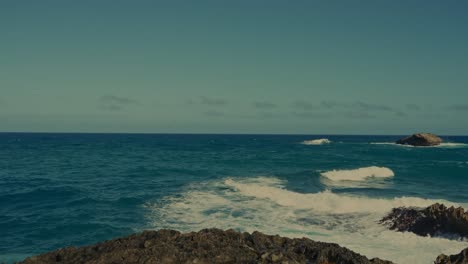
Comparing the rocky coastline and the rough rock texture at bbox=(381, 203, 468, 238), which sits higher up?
the rocky coastline

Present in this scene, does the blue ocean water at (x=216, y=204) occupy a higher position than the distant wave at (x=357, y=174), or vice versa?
the distant wave at (x=357, y=174)

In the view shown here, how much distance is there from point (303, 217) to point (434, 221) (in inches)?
234

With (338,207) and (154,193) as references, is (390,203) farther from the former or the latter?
(154,193)

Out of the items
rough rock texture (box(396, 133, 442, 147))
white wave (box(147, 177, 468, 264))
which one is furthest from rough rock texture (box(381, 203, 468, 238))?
rough rock texture (box(396, 133, 442, 147))

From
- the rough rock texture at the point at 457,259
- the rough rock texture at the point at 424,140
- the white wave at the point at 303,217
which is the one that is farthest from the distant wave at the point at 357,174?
the rough rock texture at the point at 424,140

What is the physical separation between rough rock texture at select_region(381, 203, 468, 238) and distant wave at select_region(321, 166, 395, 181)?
18.5 m

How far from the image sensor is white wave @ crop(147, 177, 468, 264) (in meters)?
14.0

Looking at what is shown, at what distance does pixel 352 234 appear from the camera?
16047 mm

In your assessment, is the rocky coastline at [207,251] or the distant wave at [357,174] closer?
the rocky coastline at [207,251]

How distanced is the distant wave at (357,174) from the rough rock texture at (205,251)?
2837 cm

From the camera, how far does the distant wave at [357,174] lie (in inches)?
1435

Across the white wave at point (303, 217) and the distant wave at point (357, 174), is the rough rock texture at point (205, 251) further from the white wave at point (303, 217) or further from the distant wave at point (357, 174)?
the distant wave at point (357, 174)

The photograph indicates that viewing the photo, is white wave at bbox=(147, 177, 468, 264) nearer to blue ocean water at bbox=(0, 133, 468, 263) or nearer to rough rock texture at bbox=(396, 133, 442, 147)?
blue ocean water at bbox=(0, 133, 468, 263)

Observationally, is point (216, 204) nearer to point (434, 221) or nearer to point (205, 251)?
point (434, 221)
